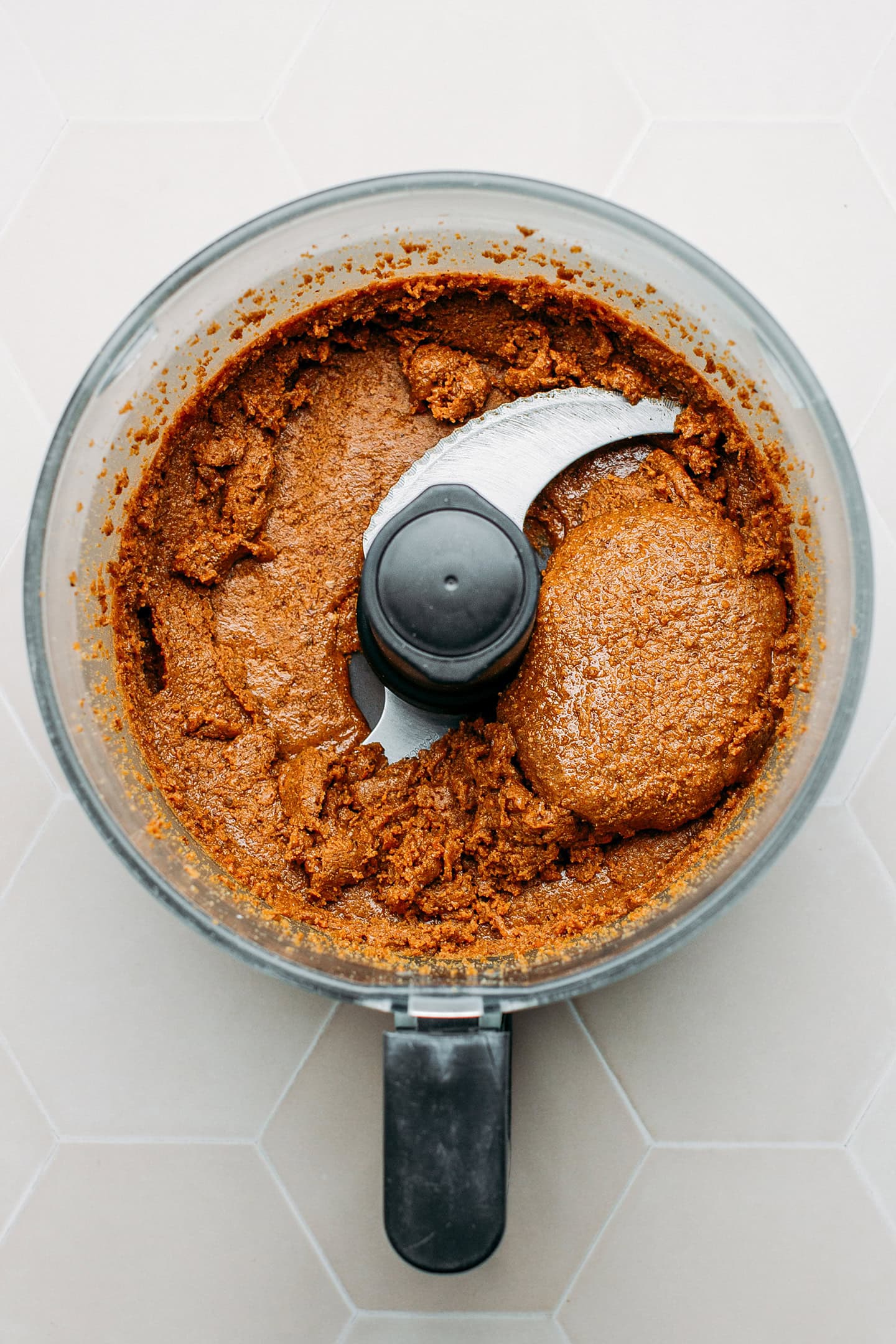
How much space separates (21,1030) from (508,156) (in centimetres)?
103

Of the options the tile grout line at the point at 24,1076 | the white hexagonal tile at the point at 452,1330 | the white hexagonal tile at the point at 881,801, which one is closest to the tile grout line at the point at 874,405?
the white hexagonal tile at the point at 881,801

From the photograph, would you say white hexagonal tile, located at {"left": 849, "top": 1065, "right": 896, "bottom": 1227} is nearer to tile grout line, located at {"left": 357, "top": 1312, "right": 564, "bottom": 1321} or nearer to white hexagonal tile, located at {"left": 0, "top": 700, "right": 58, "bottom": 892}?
tile grout line, located at {"left": 357, "top": 1312, "right": 564, "bottom": 1321}

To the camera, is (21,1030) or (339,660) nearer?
(339,660)

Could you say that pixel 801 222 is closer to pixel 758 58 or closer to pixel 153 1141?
Result: pixel 758 58

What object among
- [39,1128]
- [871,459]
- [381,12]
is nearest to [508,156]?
[381,12]

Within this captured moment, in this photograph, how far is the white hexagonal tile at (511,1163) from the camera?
37.3 inches

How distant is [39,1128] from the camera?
0.98 meters

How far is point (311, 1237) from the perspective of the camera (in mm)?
963

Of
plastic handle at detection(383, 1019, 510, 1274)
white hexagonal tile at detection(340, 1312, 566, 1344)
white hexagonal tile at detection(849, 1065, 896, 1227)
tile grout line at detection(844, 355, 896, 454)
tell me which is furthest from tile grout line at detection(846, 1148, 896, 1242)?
tile grout line at detection(844, 355, 896, 454)

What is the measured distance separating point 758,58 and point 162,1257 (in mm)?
1385

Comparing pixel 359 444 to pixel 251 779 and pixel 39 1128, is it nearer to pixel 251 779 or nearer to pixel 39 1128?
pixel 251 779

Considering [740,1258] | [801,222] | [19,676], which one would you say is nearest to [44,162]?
[19,676]

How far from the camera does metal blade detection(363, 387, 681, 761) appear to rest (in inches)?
33.1

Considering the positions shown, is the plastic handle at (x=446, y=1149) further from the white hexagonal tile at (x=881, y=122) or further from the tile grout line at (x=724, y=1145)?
the white hexagonal tile at (x=881, y=122)
